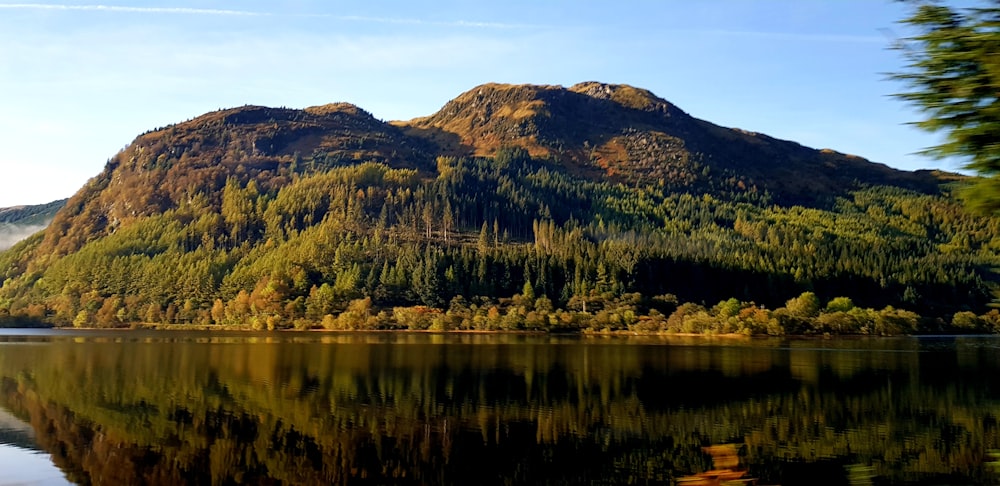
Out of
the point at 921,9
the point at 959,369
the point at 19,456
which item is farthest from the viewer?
the point at 959,369

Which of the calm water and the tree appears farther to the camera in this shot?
the calm water

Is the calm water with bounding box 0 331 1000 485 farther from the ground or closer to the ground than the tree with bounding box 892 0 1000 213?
closer to the ground

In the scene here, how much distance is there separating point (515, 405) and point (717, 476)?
143 feet

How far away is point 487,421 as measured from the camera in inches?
1959

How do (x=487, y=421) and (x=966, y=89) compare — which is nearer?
(x=966, y=89)

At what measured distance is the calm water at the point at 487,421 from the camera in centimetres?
3712

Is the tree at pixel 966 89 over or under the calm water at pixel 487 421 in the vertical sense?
over

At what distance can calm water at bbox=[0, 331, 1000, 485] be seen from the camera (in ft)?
122

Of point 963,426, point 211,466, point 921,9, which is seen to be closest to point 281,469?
point 211,466

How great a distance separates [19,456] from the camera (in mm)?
38906

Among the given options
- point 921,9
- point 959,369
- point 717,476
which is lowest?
point 959,369

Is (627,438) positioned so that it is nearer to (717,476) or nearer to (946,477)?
(946,477)

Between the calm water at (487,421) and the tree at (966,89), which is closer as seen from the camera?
the tree at (966,89)

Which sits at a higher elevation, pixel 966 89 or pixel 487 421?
pixel 966 89
